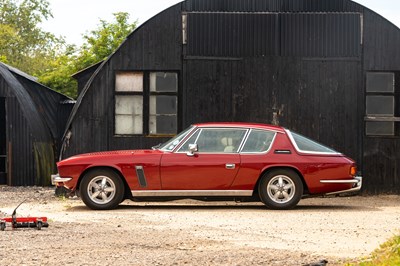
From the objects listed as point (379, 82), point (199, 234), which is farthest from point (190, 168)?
point (379, 82)

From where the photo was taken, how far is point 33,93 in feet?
96.1

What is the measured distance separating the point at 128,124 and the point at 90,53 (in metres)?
31.5

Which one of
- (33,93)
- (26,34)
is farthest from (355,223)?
(26,34)

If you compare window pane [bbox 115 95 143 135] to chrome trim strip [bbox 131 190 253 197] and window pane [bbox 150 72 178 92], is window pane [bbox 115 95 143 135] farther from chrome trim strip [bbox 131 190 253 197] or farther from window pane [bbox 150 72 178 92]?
chrome trim strip [bbox 131 190 253 197]

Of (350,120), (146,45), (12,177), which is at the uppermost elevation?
(146,45)

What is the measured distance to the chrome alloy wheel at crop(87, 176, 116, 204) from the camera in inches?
620

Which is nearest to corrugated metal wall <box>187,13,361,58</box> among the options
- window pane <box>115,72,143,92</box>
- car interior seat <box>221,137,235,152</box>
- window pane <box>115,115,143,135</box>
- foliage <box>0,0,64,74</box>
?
window pane <box>115,72,143,92</box>

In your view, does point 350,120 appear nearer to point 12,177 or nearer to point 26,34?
point 12,177

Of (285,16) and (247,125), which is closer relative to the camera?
(247,125)

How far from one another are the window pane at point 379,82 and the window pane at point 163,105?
4.19 m

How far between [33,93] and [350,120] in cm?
1234

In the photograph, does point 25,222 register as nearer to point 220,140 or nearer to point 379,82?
point 220,140

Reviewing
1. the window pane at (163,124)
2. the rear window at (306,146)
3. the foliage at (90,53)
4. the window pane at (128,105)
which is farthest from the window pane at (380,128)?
the foliage at (90,53)

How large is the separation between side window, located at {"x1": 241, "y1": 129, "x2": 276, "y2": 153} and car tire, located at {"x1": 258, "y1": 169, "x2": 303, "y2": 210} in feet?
1.63
